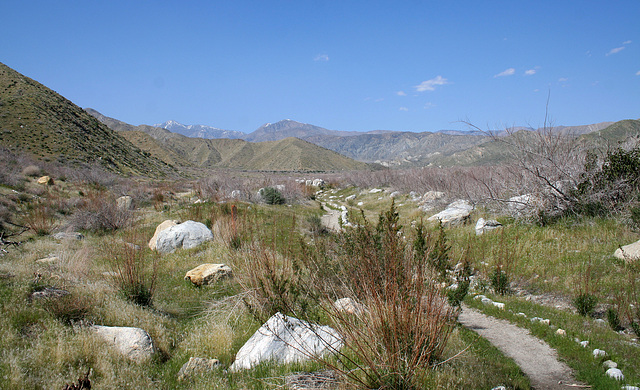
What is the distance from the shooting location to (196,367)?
160 inches

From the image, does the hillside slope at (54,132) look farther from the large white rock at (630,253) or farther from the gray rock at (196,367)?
the large white rock at (630,253)

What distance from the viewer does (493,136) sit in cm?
1127

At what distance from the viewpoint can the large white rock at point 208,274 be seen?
24.8 ft

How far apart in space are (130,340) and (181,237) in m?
6.89

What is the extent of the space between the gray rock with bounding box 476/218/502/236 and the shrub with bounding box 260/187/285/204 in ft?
45.9

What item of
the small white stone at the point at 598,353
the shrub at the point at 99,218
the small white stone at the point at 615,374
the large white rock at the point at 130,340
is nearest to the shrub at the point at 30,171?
the shrub at the point at 99,218

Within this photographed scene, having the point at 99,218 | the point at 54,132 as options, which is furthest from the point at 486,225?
the point at 54,132

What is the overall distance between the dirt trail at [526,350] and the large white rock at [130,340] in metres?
4.75

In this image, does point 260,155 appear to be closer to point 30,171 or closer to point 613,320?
point 30,171

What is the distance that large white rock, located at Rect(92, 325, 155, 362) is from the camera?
4.27 metres

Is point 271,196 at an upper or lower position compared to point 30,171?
lower

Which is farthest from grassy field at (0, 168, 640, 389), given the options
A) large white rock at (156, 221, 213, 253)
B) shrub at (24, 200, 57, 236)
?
shrub at (24, 200, 57, 236)

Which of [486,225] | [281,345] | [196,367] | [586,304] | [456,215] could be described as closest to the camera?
[196,367]

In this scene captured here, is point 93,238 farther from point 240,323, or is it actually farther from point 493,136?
point 493,136
